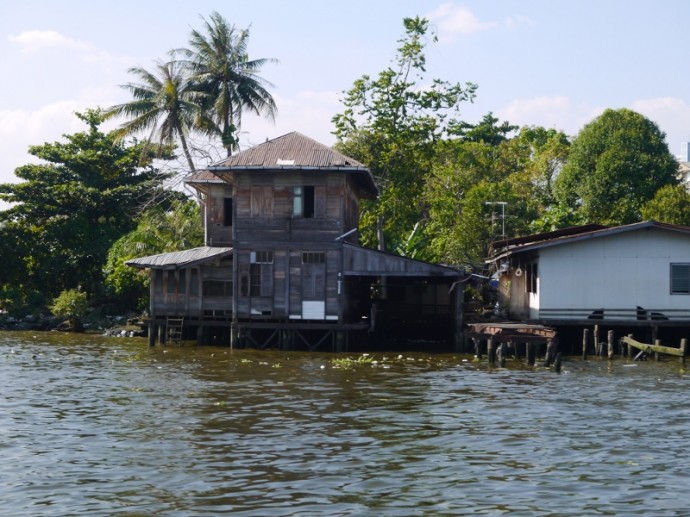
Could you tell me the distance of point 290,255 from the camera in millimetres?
38500

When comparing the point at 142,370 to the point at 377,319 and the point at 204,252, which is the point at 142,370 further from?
the point at 377,319

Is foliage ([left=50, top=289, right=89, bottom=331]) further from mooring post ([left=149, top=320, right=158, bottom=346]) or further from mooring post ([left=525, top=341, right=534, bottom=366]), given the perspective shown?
mooring post ([left=525, top=341, right=534, bottom=366])

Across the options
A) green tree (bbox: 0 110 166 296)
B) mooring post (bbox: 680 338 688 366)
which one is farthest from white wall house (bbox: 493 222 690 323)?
green tree (bbox: 0 110 166 296)

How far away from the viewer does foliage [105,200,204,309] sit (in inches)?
1996

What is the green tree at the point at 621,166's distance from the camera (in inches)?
2173

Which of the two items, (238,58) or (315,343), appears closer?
(315,343)

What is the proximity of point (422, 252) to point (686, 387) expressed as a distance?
3075 cm

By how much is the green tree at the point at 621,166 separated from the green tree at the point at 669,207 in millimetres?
2254

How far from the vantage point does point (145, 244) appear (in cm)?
5084

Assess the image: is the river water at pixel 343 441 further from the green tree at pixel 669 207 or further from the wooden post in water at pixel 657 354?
the green tree at pixel 669 207

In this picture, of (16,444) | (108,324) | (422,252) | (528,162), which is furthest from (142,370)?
(528,162)

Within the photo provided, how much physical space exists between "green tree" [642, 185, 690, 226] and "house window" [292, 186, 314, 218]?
74.6 ft

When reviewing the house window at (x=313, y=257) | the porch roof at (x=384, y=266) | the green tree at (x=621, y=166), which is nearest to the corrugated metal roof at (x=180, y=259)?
the house window at (x=313, y=257)

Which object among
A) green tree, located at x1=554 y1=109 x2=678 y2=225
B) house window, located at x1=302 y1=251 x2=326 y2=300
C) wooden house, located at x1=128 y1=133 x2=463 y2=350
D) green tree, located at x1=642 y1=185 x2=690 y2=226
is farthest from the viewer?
green tree, located at x1=554 y1=109 x2=678 y2=225
